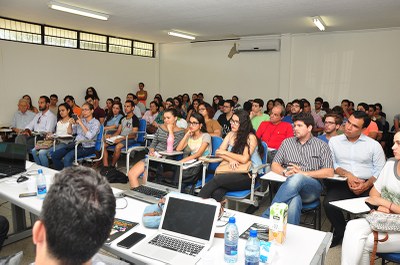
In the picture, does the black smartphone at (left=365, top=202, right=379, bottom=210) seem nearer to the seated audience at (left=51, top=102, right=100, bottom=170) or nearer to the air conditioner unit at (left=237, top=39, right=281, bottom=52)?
the seated audience at (left=51, top=102, right=100, bottom=170)

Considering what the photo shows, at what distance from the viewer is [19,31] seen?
23.2 feet

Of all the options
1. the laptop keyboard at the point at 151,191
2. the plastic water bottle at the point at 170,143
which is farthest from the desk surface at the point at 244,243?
the plastic water bottle at the point at 170,143

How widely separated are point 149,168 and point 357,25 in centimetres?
611

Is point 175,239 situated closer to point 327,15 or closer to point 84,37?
point 327,15

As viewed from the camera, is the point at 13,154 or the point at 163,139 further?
the point at 163,139

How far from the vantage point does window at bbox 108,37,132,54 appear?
9.07 metres

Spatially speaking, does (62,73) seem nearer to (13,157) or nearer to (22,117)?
(22,117)

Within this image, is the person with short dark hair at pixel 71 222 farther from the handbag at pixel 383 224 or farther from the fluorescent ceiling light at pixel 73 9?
the fluorescent ceiling light at pixel 73 9

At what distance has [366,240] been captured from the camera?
204 centimetres

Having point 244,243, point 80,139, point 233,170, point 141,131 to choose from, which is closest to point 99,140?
point 80,139

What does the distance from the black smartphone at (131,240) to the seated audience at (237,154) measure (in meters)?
1.30

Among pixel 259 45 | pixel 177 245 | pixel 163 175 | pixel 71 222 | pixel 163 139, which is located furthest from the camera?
pixel 259 45

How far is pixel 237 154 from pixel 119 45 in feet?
24.0

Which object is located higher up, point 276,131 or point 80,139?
point 276,131
